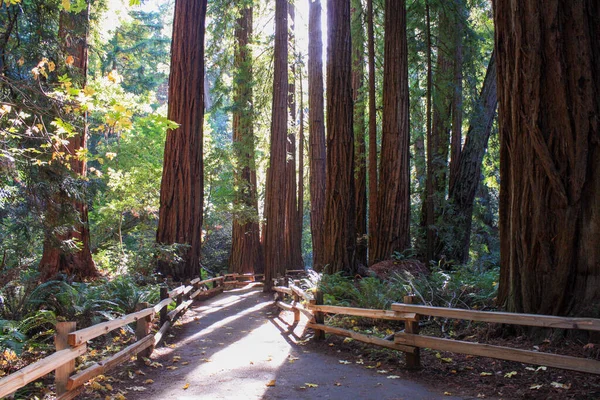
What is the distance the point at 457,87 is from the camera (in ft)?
45.1

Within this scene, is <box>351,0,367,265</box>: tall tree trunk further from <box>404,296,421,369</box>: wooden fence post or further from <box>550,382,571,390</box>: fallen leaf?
<box>550,382,571,390</box>: fallen leaf

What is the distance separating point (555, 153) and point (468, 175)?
8.49 m

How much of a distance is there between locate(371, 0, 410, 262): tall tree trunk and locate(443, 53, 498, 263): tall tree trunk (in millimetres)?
1593

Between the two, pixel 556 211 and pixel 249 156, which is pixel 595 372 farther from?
pixel 249 156

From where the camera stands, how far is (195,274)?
1422 cm

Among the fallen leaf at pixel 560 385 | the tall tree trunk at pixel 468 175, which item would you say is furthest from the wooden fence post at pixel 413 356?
the tall tree trunk at pixel 468 175

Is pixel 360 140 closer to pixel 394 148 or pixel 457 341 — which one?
pixel 394 148

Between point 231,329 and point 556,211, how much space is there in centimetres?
681

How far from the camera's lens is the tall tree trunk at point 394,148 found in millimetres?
12773

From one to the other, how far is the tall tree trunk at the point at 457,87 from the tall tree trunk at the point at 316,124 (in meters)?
5.82

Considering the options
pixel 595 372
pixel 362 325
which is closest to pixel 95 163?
pixel 362 325

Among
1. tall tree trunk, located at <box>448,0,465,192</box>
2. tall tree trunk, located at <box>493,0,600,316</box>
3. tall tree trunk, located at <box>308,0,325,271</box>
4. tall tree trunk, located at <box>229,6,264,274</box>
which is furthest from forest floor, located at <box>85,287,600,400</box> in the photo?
tall tree trunk, located at <box>229,6,264,274</box>

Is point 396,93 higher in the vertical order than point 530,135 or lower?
higher

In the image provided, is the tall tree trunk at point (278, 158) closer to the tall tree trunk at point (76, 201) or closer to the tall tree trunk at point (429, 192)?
the tall tree trunk at point (429, 192)
